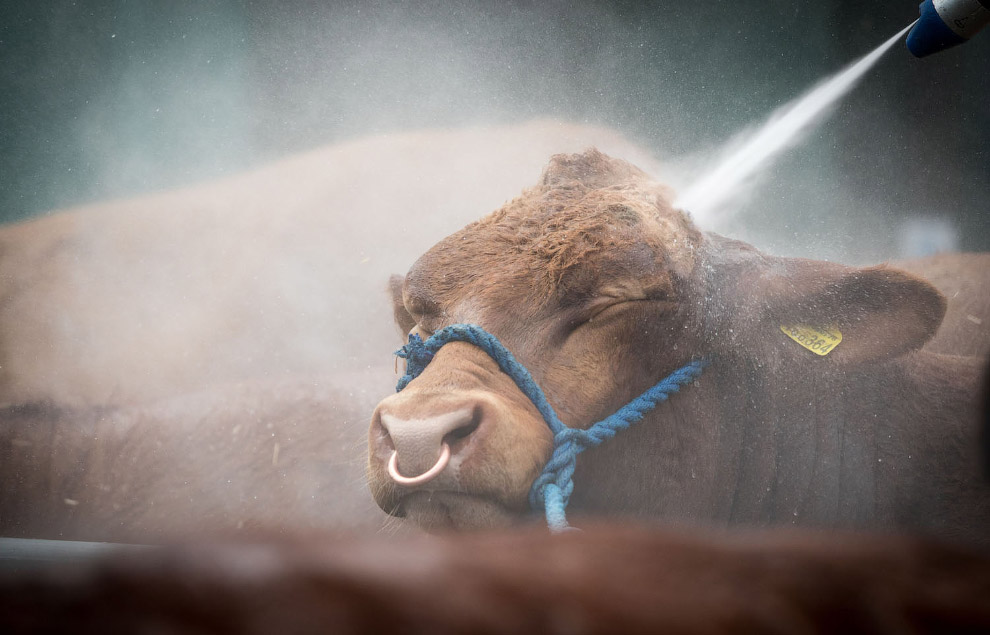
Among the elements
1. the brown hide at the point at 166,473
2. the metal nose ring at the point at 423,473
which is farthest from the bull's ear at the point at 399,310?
the metal nose ring at the point at 423,473

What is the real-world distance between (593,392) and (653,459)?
0.39 metres

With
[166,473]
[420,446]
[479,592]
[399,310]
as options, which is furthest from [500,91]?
[479,592]

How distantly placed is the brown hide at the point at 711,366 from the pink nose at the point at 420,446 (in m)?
0.19

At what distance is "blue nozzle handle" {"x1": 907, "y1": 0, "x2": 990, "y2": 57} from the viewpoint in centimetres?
184

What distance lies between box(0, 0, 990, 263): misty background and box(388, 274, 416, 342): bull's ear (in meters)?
1.03

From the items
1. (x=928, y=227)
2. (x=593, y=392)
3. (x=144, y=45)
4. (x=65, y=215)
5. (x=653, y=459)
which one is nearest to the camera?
(x=593, y=392)

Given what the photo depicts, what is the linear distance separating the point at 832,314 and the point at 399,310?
198 cm

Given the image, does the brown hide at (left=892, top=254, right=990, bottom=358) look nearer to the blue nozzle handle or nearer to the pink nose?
the blue nozzle handle

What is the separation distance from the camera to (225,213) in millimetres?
3328

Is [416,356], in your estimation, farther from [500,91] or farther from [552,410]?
[500,91]

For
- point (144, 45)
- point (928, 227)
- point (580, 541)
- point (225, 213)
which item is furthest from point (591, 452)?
point (928, 227)

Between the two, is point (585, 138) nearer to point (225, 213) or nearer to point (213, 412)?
point (225, 213)

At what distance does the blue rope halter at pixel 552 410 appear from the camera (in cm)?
166

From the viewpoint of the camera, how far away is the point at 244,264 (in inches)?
134
